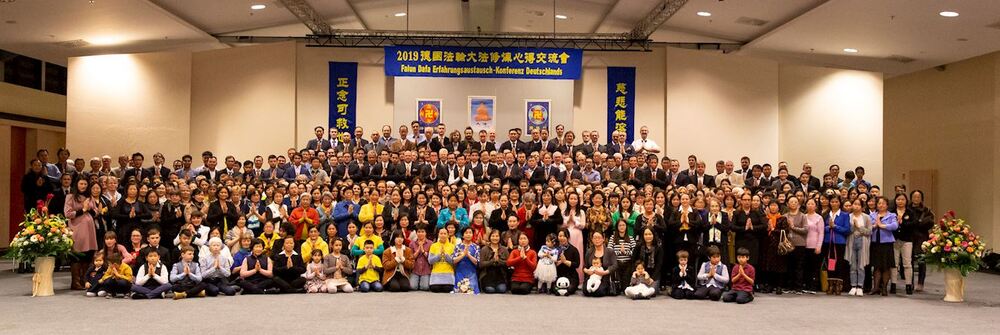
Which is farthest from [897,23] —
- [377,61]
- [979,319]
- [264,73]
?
[264,73]

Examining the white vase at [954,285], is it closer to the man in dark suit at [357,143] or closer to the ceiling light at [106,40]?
the man in dark suit at [357,143]

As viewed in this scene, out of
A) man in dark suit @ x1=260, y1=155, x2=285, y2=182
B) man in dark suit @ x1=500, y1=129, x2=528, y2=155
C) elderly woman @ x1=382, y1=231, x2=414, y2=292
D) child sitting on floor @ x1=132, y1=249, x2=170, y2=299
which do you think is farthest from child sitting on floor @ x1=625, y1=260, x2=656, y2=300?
man in dark suit @ x1=260, y1=155, x2=285, y2=182

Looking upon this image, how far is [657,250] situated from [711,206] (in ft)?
2.93

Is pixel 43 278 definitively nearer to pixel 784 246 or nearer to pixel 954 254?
pixel 784 246

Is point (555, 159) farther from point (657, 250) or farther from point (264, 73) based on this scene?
point (264, 73)

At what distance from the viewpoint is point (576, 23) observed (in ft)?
59.5

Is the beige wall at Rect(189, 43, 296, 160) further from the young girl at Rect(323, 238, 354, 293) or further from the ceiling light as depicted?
the young girl at Rect(323, 238, 354, 293)

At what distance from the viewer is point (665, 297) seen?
10422 mm

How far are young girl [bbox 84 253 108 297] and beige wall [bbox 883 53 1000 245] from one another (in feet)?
48.6

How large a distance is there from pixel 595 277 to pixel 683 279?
3.40ft

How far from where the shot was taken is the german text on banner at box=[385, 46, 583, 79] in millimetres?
17719

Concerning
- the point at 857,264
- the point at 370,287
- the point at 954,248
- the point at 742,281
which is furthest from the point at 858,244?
the point at 370,287

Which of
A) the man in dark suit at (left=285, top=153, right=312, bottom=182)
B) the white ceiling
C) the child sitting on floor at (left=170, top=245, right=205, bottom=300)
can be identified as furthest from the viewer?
the man in dark suit at (left=285, top=153, right=312, bottom=182)

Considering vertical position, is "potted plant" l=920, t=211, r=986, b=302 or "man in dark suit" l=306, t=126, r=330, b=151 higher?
"man in dark suit" l=306, t=126, r=330, b=151
